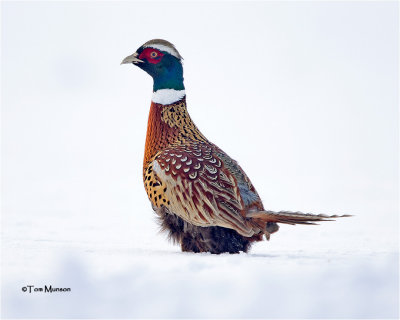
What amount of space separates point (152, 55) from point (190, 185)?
154cm

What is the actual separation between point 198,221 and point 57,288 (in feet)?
4.51

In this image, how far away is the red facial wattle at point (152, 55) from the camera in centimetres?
639

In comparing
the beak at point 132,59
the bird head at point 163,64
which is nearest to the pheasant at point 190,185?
the bird head at point 163,64

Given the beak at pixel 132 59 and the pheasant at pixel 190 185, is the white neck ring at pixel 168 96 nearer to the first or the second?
the pheasant at pixel 190 185

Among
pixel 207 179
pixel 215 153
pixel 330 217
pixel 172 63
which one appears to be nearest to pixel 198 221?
pixel 207 179

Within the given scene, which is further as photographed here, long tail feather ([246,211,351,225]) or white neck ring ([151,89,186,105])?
white neck ring ([151,89,186,105])

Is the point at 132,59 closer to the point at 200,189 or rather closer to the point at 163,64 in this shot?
the point at 163,64

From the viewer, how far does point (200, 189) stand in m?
5.70

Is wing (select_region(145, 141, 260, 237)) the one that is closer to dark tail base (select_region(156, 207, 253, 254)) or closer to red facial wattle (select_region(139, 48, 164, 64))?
dark tail base (select_region(156, 207, 253, 254))

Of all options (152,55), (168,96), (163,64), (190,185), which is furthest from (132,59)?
(190,185)

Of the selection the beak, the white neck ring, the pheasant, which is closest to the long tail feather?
the pheasant

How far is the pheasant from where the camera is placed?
5.64 metres

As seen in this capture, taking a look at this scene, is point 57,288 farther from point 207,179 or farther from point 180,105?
point 180,105

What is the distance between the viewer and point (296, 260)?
5.64 meters
